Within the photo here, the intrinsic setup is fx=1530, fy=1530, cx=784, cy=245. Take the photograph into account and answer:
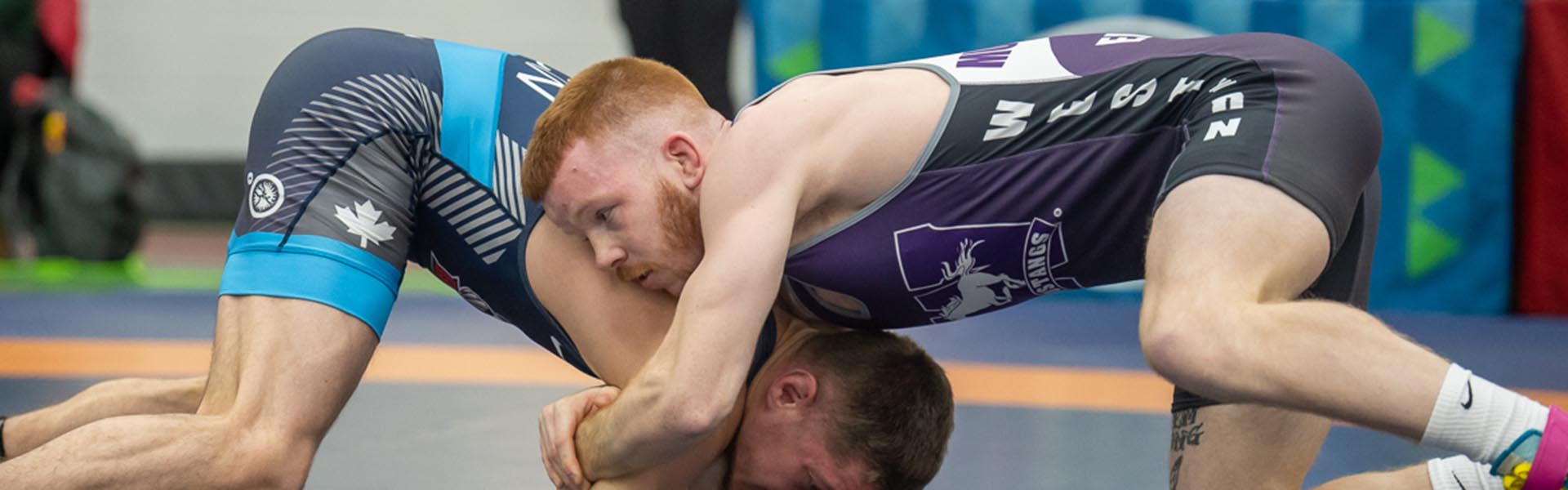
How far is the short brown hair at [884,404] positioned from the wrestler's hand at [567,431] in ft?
1.18

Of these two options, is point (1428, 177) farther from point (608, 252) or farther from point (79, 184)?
point (79, 184)

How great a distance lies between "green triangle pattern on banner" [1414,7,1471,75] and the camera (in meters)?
5.30

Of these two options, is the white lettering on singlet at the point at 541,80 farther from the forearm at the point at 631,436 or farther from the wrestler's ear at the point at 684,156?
the forearm at the point at 631,436

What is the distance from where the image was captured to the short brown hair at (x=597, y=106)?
2443 mm

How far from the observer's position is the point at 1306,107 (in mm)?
2154

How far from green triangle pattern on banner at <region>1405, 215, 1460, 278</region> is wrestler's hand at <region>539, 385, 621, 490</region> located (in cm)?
374

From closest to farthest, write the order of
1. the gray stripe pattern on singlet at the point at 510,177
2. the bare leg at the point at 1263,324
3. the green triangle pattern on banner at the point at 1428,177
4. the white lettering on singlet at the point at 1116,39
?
the bare leg at the point at 1263,324, the white lettering on singlet at the point at 1116,39, the gray stripe pattern on singlet at the point at 510,177, the green triangle pattern on banner at the point at 1428,177

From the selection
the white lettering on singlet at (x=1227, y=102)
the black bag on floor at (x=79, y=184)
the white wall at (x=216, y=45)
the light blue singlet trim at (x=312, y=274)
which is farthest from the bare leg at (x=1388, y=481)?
the white wall at (x=216, y=45)

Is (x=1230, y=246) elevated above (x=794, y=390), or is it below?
above

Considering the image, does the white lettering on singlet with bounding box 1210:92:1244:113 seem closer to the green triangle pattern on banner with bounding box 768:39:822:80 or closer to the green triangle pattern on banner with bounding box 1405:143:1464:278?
the green triangle pattern on banner with bounding box 1405:143:1464:278

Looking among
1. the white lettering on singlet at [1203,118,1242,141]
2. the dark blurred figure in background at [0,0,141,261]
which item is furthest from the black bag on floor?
the white lettering on singlet at [1203,118,1242,141]

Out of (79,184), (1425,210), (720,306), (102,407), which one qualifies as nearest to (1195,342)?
(720,306)

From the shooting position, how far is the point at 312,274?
255cm

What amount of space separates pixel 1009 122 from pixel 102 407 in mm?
1842
